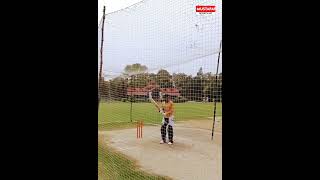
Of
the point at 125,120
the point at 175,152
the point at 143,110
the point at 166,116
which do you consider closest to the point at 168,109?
the point at 166,116

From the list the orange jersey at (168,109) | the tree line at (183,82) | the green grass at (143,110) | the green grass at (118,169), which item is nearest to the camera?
the green grass at (118,169)

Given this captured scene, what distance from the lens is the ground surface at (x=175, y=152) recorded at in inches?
102

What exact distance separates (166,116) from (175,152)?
1.41 ft

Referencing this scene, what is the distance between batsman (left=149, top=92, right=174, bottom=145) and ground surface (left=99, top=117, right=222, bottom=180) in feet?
0.40

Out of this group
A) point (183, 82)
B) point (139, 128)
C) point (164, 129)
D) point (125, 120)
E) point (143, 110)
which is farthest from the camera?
point (125, 120)

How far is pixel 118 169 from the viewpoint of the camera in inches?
105

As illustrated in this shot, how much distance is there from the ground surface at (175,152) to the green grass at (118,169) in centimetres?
8

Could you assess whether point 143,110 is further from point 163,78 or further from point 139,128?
point 163,78

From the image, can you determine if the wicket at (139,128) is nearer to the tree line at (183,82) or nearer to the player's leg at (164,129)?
the player's leg at (164,129)

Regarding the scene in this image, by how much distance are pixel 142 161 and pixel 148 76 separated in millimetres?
910

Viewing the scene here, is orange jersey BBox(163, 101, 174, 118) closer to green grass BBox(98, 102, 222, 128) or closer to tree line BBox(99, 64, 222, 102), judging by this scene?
green grass BBox(98, 102, 222, 128)

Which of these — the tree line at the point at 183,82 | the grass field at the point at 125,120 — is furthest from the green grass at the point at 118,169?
the tree line at the point at 183,82
